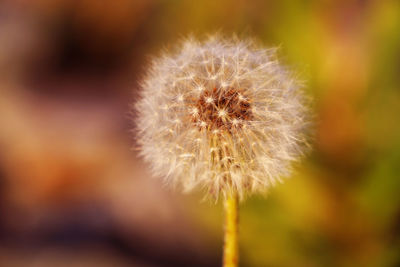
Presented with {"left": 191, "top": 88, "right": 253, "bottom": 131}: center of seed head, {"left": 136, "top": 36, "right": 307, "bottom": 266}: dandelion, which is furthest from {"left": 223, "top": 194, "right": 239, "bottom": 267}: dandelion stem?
{"left": 191, "top": 88, "right": 253, "bottom": 131}: center of seed head

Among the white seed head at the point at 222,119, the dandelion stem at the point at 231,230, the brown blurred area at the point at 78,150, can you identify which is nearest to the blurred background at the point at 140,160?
the brown blurred area at the point at 78,150

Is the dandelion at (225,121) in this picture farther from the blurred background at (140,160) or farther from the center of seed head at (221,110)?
the blurred background at (140,160)

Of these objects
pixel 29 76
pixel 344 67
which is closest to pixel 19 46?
pixel 29 76

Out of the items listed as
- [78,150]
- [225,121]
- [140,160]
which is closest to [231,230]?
[225,121]

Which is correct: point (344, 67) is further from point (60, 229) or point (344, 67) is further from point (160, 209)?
point (60, 229)

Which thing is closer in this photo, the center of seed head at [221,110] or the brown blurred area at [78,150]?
the center of seed head at [221,110]

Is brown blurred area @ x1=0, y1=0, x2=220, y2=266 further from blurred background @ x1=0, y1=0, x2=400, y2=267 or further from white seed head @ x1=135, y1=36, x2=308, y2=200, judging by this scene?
white seed head @ x1=135, y1=36, x2=308, y2=200
